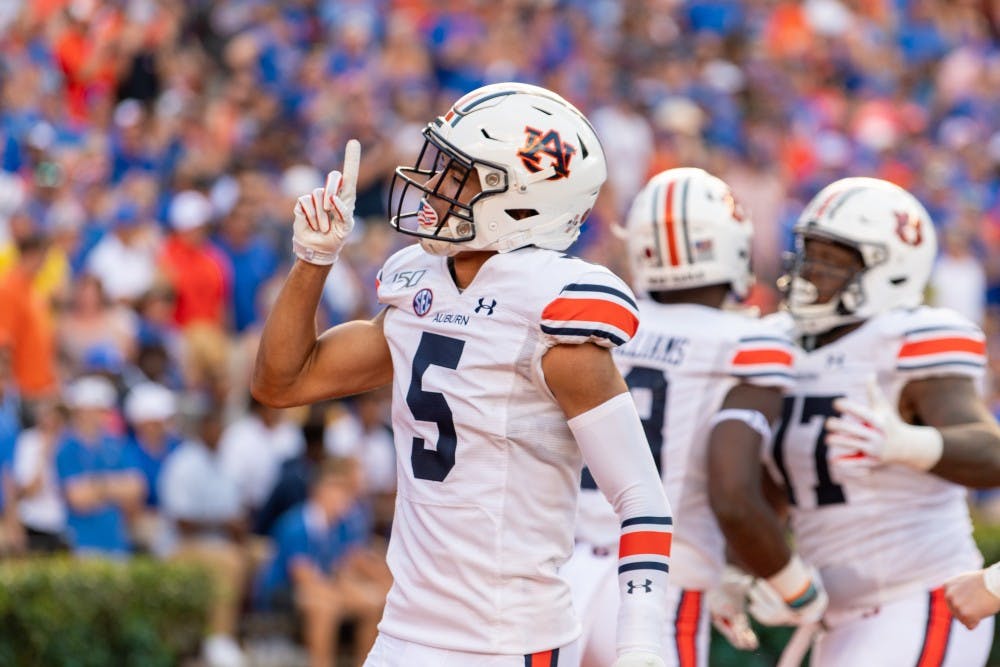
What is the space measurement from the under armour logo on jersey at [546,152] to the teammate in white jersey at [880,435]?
4.35 feet

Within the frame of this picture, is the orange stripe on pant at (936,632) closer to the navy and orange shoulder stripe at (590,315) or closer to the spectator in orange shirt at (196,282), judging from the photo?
the navy and orange shoulder stripe at (590,315)

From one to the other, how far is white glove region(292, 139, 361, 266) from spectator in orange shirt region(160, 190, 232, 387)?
20.3 feet

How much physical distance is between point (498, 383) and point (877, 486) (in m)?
1.70

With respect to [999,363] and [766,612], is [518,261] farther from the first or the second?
[999,363]

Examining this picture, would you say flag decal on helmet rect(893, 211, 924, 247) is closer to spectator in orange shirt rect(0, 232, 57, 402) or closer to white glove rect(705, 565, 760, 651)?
white glove rect(705, 565, 760, 651)

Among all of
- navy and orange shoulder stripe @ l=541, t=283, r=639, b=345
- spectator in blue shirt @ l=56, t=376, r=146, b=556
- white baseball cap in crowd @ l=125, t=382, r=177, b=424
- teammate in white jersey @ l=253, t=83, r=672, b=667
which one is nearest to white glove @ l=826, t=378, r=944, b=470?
teammate in white jersey @ l=253, t=83, r=672, b=667

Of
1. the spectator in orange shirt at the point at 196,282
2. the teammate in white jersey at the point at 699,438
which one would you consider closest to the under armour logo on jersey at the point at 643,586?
the teammate in white jersey at the point at 699,438

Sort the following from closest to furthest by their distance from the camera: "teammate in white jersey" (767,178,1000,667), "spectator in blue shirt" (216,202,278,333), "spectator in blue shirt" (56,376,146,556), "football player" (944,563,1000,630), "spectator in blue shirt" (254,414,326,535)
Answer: "football player" (944,563,1000,630) → "teammate in white jersey" (767,178,1000,667) → "spectator in blue shirt" (56,376,146,556) → "spectator in blue shirt" (254,414,326,535) → "spectator in blue shirt" (216,202,278,333)

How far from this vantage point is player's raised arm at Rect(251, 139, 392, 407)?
3.97 meters

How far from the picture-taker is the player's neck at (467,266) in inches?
154

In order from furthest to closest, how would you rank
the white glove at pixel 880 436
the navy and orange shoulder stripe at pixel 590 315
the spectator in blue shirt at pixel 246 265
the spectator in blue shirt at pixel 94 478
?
the spectator in blue shirt at pixel 246 265 → the spectator in blue shirt at pixel 94 478 → the white glove at pixel 880 436 → the navy and orange shoulder stripe at pixel 590 315

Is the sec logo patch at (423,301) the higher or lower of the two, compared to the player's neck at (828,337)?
higher

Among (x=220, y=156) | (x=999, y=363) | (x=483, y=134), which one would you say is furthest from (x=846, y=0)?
(x=483, y=134)

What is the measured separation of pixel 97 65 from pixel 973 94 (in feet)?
31.4
